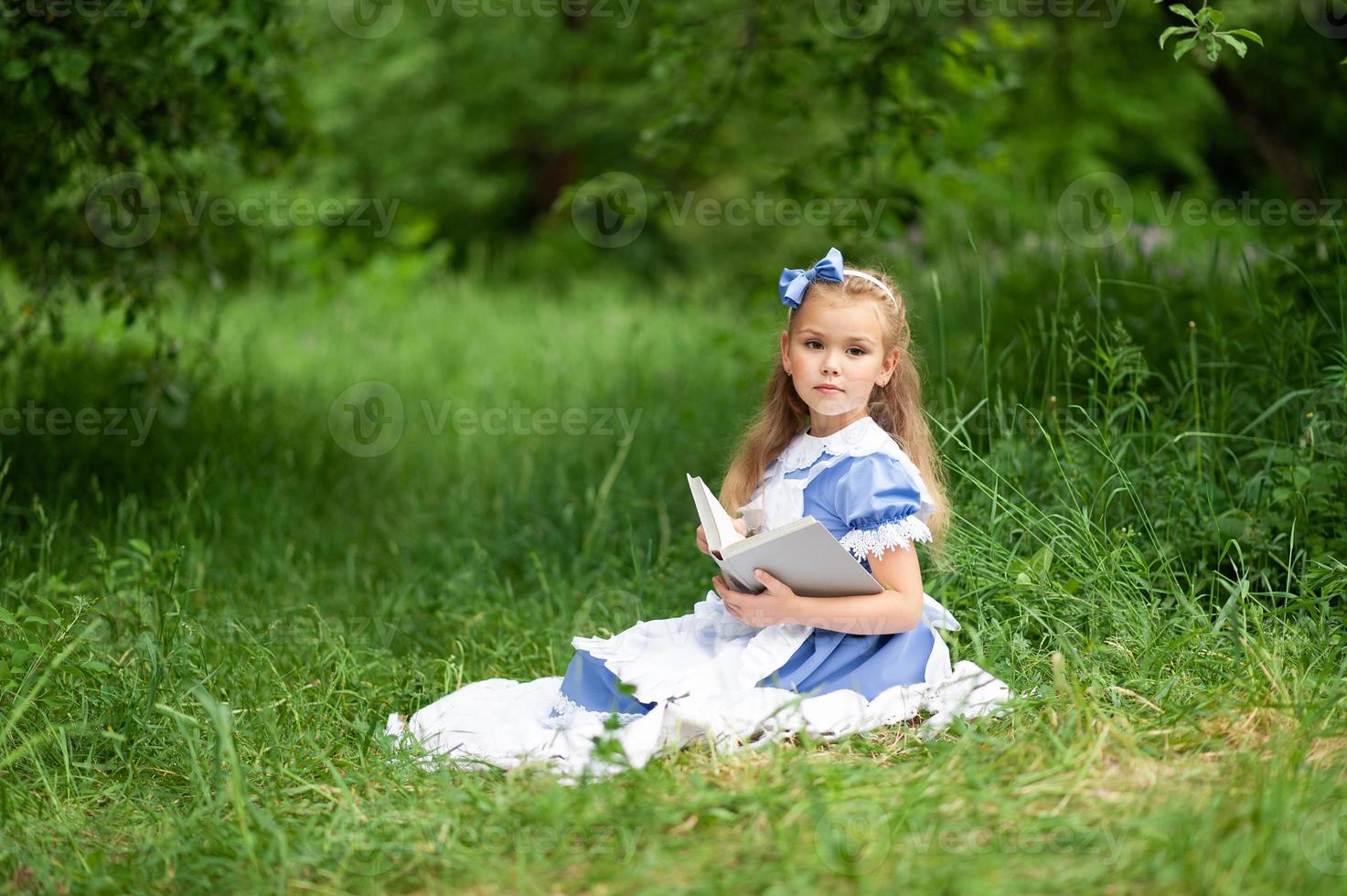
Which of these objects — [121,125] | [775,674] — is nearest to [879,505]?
[775,674]

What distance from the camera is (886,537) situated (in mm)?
2779

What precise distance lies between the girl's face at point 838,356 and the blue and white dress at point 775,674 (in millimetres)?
105

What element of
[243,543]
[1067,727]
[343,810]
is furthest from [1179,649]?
[243,543]

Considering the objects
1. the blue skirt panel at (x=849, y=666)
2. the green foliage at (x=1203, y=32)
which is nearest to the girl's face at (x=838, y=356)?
the blue skirt panel at (x=849, y=666)

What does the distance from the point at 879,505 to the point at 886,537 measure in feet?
0.24

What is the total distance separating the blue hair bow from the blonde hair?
0.02 metres

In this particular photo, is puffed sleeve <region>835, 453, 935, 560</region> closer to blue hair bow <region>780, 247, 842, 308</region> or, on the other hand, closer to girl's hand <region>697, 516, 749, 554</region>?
girl's hand <region>697, 516, 749, 554</region>

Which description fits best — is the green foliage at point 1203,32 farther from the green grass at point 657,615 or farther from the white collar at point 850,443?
the white collar at point 850,443

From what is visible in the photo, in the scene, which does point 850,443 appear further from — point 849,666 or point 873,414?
point 849,666

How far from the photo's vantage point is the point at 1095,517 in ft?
11.4

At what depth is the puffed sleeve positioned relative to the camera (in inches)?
110

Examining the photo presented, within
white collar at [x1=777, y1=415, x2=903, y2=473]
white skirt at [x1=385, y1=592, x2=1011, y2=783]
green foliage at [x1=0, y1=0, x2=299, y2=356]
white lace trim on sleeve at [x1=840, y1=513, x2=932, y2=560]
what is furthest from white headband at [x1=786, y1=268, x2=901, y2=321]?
green foliage at [x1=0, y1=0, x2=299, y2=356]

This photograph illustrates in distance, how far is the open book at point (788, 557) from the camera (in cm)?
262

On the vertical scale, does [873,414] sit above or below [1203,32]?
below
